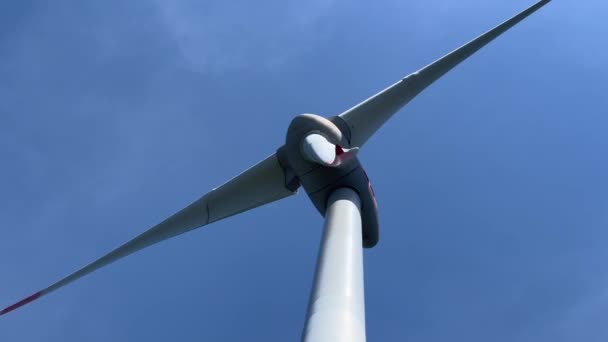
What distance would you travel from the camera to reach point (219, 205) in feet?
53.9

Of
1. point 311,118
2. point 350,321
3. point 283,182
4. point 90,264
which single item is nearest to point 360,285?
point 350,321

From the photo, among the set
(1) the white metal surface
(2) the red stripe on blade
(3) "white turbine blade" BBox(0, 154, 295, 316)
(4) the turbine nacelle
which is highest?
(3) "white turbine blade" BBox(0, 154, 295, 316)

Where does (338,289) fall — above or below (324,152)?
below

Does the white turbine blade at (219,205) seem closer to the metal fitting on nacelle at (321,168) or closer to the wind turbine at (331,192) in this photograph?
the wind turbine at (331,192)

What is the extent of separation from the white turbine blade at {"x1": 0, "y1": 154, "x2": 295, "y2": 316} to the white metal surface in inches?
215

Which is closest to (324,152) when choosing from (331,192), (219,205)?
(331,192)

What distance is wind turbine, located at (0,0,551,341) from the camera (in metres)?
8.09

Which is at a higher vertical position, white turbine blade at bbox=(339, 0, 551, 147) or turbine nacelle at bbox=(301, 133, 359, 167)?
white turbine blade at bbox=(339, 0, 551, 147)

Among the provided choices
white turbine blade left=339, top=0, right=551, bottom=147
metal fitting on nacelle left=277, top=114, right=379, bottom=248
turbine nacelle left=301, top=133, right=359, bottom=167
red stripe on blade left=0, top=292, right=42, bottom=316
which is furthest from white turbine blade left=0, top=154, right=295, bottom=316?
turbine nacelle left=301, top=133, right=359, bottom=167

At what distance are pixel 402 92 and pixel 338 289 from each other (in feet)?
30.5

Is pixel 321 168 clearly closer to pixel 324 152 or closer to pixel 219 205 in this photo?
pixel 324 152

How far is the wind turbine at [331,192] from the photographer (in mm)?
8094

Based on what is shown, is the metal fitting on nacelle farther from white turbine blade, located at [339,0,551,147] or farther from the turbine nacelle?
white turbine blade, located at [339,0,551,147]

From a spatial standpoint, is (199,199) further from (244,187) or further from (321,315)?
(321,315)
